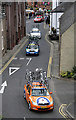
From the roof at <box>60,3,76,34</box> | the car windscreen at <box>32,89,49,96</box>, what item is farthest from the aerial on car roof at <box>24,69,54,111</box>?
the roof at <box>60,3,76,34</box>

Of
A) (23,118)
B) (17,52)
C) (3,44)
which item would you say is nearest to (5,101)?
(23,118)

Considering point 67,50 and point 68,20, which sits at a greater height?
A: point 68,20

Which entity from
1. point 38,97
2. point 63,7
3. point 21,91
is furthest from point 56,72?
point 63,7

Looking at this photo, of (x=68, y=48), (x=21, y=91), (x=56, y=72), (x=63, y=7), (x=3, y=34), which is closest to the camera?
(x=21, y=91)

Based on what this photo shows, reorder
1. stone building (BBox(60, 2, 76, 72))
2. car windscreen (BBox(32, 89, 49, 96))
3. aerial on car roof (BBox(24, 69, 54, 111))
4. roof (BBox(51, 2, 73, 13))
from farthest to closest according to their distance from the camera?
roof (BBox(51, 2, 73, 13))
stone building (BBox(60, 2, 76, 72))
car windscreen (BBox(32, 89, 49, 96))
aerial on car roof (BBox(24, 69, 54, 111))

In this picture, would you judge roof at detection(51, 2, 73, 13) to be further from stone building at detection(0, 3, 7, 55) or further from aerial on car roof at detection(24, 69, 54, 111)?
aerial on car roof at detection(24, 69, 54, 111)

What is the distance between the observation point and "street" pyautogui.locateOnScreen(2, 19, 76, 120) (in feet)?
67.4

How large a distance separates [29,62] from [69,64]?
A: 8400mm

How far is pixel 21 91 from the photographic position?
25.4 m

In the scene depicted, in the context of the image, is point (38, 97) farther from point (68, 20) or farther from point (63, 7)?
point (63, 7)

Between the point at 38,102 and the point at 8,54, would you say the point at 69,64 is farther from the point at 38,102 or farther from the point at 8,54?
the point at 8,54

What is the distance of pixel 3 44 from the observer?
39.2m

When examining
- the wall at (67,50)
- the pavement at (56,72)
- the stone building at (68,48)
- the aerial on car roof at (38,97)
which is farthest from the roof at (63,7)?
the aerial on car roof at (38,97)

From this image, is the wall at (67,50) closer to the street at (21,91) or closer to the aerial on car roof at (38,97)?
the street at (21,91)
